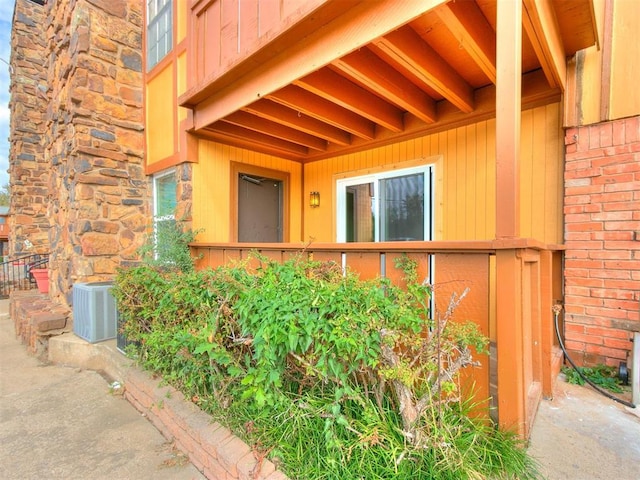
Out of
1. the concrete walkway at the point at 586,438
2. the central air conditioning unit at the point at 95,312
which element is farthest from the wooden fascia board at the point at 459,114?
the central air conditioning unit at the point at 95,312

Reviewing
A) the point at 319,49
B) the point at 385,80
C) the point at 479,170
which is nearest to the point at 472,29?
the point at 385,80

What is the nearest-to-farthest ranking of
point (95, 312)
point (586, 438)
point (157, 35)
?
point (586, 438), point (95, 312), point (157, 35)

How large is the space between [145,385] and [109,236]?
2.69 metres

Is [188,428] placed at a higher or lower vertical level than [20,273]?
lower

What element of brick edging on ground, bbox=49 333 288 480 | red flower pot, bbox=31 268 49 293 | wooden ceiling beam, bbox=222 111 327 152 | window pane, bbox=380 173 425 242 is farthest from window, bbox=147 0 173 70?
red flower pot, bbox=31 268 49 293

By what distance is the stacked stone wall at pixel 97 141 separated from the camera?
426 centimetres

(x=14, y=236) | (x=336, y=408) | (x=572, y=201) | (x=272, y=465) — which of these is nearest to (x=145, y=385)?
(x=272, y=465)

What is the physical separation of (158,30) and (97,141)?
196 centimetres

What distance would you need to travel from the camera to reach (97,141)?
4.39 meters

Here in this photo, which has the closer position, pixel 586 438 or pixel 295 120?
pixel 586 438

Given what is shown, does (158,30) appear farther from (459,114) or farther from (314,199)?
(459,114)

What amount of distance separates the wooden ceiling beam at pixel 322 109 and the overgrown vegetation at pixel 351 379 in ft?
6.62

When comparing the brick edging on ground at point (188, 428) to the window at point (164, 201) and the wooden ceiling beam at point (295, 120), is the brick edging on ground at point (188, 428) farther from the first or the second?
the wooden ceiling beam at point (295, 120)

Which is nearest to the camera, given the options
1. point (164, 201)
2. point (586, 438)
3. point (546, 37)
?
point (586, 438)
